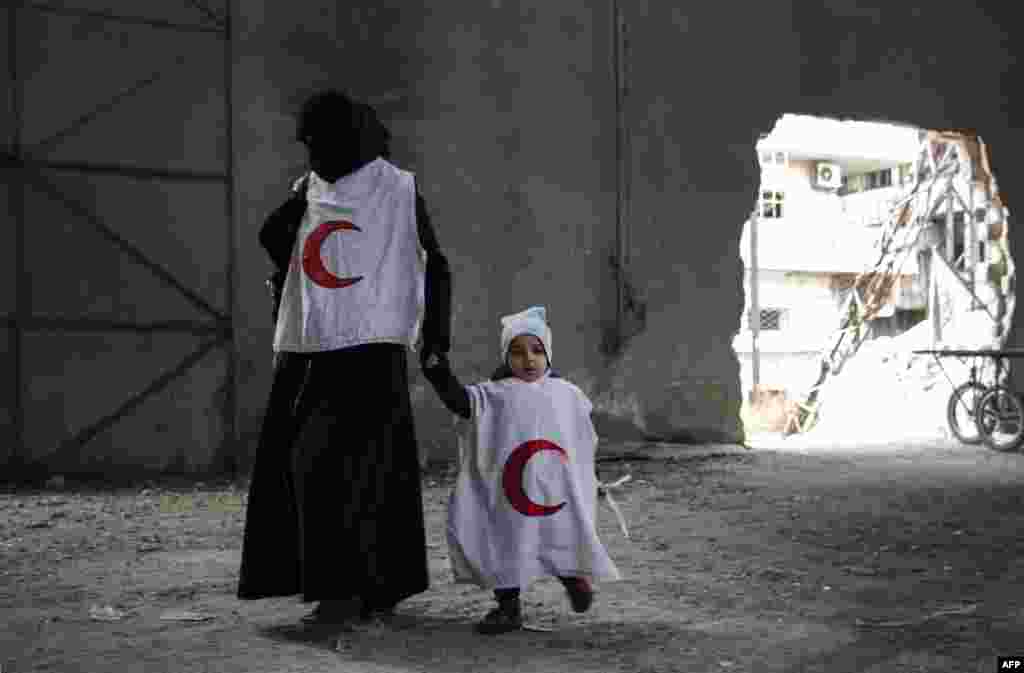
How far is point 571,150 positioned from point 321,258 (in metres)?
5.05

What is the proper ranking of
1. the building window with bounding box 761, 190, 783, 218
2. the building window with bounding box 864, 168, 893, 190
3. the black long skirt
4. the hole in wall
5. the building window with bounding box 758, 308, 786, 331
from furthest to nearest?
the building window with bounding box 864, 168, 893, 190, the building window with bounding box 761, 190, 783, 218, the building window with bounding box 758, 308, 786, 331, the hole in wall, the black long skirt

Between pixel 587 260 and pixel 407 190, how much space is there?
4786 millimetres

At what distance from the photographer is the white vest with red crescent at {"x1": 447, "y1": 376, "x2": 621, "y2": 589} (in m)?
2.86

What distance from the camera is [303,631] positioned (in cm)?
284

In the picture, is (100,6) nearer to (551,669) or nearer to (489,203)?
(489,203)

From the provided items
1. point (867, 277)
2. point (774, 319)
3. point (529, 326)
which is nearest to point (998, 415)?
point (867, 277)

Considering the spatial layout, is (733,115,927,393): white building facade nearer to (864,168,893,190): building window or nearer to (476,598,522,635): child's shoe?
(864,168,893,190): building window

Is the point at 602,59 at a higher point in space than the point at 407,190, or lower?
higher

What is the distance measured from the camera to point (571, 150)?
766 cm

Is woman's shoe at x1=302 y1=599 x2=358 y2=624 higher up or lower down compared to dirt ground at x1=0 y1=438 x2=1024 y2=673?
higher up

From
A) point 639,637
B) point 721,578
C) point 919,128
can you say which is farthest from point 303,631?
point 919,128

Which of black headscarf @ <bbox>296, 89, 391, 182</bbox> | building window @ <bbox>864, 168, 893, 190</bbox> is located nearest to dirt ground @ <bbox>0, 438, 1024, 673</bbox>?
black headscarf @ <bbox>296, 89, 391, 182</bbox>

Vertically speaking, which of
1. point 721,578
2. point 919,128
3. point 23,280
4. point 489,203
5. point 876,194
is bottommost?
point 721,578

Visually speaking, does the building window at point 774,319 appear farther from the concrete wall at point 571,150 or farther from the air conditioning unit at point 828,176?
the concrete wall at point 571,150
